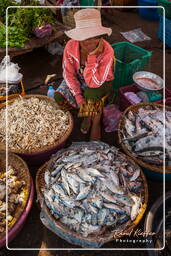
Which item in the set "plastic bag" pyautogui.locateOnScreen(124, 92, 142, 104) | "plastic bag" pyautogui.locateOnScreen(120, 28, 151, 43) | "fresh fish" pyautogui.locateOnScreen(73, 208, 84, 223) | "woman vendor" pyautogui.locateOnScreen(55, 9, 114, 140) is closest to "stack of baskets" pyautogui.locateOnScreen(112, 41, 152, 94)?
"plastic bag" pyautogui.locateOnScreen(124, 92, 142, 104)

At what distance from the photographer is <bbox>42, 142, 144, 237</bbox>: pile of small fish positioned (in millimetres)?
2359

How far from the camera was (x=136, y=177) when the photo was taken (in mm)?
2654

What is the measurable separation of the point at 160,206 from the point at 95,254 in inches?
35.8

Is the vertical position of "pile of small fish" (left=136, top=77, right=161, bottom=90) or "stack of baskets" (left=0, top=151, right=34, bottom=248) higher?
"pile of small fish" (left=136, top=77, right=161, bottom=90)

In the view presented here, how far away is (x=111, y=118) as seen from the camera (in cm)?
389

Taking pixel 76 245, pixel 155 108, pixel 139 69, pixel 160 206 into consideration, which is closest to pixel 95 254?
pixel 76 245

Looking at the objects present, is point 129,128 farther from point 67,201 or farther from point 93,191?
point 67,201

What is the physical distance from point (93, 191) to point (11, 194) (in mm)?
928

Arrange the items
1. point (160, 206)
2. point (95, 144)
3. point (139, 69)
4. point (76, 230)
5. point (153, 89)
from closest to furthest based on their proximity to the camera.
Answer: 1. point (76, 230)
2. point (160, 206)
3. point (95, 144)
4. point (153, 89)
5. point (139, 69)

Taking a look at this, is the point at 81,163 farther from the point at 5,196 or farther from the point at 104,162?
the point at 5,196

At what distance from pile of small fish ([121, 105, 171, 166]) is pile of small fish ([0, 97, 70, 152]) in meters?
0.89

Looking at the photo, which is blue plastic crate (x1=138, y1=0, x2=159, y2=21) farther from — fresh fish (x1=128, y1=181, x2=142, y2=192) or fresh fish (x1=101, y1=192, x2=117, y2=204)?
fresh fish (x1=101, y1=192, x2=117, y2=204)

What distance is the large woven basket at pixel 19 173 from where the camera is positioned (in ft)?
7.95

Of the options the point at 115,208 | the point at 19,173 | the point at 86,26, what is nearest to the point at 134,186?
the point at 115,208
